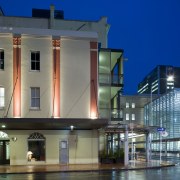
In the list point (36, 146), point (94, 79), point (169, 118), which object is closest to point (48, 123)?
point (36, 146)

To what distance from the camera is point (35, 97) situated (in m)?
35.6

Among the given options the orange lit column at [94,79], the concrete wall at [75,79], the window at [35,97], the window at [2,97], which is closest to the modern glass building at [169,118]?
the orange lit column at [94,79]

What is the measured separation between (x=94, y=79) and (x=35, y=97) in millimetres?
5267

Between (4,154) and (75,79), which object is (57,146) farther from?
(75,79)

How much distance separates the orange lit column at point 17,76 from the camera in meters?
34.8

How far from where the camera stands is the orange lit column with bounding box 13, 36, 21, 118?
34791 mm

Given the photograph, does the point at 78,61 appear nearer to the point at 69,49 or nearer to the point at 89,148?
the point at 69,49

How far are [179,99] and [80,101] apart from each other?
6279cm

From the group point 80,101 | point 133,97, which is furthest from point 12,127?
point 133,97

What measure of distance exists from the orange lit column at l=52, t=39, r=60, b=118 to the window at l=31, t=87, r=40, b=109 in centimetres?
134

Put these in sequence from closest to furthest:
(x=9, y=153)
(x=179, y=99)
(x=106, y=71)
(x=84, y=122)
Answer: (x=84, y=122) < (x=9, y=153) < (x=106, y=71) < (x=179, y=99)

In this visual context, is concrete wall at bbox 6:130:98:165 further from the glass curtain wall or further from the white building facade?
the glass curtain wall

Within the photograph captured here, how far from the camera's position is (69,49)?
3675 centimetres

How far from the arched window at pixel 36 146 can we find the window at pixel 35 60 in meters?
5.47
